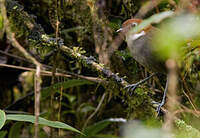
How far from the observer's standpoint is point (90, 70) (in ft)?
9.01

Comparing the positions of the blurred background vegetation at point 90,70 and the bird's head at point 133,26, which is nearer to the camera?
the blurred background vegetation at point 90,70

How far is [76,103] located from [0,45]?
1.02m

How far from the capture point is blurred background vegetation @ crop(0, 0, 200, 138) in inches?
86.7

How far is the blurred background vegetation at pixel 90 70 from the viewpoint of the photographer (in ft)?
7.22

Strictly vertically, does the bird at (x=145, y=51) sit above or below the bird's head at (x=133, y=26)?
below

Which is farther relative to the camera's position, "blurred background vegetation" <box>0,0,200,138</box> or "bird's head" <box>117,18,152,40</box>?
"bird's head" <box>117,18,152,40</box>

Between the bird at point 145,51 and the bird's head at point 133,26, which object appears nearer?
the bird at point 145,51

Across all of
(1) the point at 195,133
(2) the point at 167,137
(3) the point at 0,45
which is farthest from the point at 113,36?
(2) the point at 167,137

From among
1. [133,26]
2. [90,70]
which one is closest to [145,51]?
[133,26]

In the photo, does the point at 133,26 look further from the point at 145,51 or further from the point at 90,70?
the point at 90,70

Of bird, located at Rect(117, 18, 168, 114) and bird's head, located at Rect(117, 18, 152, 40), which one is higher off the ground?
bird's head, located at Rect(117, 18, 152, 40)

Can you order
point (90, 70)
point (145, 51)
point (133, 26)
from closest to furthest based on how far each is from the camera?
point (145, 51)
point (133, 26)
point (90, 70)

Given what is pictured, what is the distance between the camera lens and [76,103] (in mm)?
3469

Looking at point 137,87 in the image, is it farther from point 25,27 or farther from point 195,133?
point 25,27
